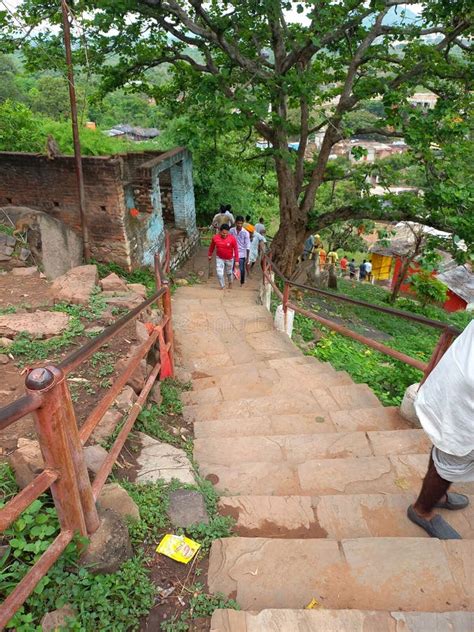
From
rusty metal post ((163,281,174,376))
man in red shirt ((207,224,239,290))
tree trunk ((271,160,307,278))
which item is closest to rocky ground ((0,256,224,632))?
rusty metal post ((163,281,174,376))

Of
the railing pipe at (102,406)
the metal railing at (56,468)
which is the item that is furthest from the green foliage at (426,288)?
the metal railing at (56,468)

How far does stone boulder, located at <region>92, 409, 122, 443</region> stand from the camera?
2725 mm

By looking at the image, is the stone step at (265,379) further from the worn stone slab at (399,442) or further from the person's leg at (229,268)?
the person's leg at (229,268)

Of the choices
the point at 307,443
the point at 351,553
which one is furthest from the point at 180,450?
the point at 351,553

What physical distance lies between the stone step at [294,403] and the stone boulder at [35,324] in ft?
5.30

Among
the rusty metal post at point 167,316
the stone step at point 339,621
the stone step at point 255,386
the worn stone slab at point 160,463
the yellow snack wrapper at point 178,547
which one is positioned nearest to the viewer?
the stone step at point 339,621

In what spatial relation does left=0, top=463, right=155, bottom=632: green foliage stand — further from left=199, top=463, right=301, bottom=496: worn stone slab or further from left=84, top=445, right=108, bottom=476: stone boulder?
left=199, top=463, right=301, bottom=496: worn stone slab

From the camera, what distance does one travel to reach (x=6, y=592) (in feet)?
5.56

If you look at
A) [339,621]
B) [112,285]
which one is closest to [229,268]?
[112,285]

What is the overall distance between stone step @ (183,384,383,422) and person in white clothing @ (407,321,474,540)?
5.20 feet

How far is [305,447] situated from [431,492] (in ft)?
3.44

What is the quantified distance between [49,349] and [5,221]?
4.30 m

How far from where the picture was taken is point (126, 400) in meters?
3.12

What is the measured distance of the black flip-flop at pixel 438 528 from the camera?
2314mm
